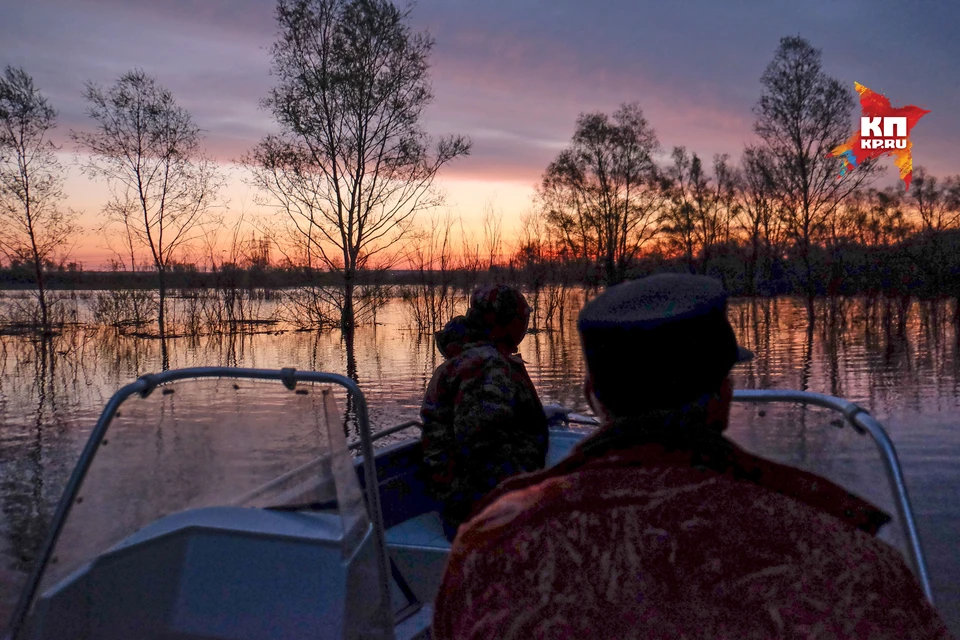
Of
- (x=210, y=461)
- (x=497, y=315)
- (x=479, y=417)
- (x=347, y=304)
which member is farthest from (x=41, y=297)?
(x=210, y=461)

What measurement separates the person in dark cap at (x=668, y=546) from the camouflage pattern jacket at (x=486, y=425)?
83.8 inches

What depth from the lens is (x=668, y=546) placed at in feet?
2.79

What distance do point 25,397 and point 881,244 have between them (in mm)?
30525

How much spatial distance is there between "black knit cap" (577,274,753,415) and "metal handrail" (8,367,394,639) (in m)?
1.36

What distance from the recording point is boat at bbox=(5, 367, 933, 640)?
6.91 feet

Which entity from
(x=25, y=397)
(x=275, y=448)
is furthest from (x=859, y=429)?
(x=25, y=397)

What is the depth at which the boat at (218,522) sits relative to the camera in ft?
6.91

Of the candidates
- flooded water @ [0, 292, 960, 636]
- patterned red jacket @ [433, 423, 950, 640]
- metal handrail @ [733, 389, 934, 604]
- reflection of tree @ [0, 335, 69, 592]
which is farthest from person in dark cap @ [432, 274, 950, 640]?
reflection of tree @ [0, 335, 69, 592]

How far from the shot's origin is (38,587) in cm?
208

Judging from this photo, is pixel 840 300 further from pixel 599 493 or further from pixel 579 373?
pixel 599 493

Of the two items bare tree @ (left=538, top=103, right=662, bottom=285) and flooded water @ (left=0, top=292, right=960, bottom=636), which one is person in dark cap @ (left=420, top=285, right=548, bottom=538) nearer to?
flooded water @ (left=0, top=292, right=960, bottom=636)

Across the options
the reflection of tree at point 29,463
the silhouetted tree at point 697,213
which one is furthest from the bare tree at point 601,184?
the reflection of tree at point 29,463

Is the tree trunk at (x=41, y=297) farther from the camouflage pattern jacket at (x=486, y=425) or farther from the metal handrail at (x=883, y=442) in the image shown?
the metal handrail at (x=883, y=442)

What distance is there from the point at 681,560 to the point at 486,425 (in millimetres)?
2262
